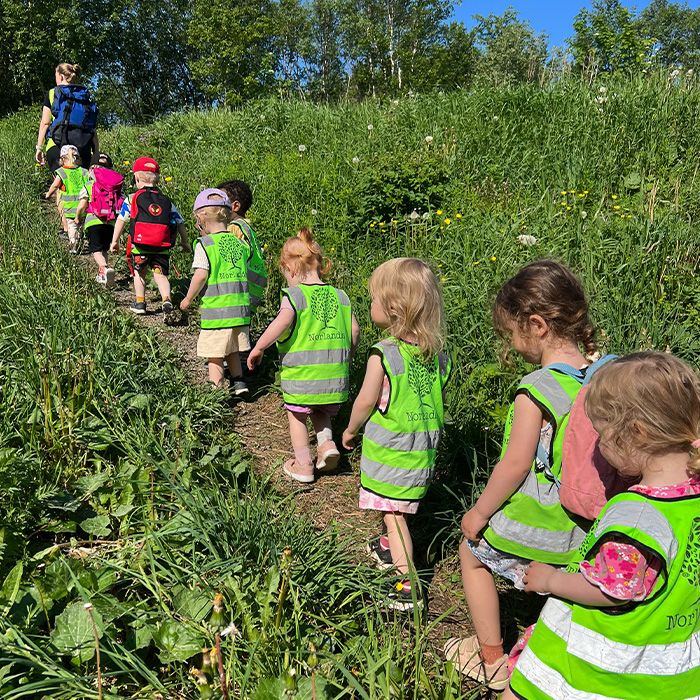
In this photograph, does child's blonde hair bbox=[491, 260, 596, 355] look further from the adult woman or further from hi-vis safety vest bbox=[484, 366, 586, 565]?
the adult woman

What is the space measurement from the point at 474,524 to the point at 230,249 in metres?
3.03

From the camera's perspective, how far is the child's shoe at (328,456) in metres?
3.72

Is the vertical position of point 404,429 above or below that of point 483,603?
above

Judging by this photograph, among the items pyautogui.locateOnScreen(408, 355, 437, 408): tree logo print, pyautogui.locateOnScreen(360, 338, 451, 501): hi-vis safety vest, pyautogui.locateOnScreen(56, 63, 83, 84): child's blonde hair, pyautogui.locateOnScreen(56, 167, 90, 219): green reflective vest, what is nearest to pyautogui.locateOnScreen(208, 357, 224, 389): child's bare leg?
pyautogui.locateOnScreen(360, 338, 451, 501): hi-vis safety vest

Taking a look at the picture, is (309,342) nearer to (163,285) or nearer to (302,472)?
(302,472)

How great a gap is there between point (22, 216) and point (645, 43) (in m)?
9.05

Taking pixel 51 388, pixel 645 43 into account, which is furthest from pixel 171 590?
pixel 645 43

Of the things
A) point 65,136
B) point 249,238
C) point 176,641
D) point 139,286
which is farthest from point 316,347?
point 65,136

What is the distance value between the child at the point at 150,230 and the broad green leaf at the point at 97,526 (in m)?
3.37

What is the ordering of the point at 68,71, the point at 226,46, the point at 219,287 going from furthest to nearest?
the point at 226,46 < the point at 68,71 < the point at 219,287

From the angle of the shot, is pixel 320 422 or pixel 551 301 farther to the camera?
pixel 320 422

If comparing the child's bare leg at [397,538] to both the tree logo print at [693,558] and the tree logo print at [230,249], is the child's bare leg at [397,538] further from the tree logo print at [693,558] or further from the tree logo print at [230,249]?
the tree logo print at [230,249]

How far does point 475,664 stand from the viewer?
7.97 ft

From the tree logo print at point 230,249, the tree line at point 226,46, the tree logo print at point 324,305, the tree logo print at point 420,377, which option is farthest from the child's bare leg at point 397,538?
the tree line at point 226,46
